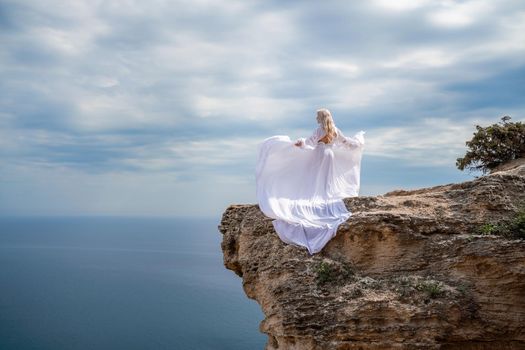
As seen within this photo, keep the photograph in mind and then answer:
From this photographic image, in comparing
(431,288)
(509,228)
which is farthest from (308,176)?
(509,228)

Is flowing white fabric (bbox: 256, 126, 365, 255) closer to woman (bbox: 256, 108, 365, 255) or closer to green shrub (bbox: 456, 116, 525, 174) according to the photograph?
woman (bbox: 256, 108, 365, 255)

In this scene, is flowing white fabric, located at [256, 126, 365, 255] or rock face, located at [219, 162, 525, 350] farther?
flowing white fabric, located at [256, 126, 365, 255]

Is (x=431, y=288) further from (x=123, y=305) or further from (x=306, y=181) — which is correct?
(x=123, y=305)

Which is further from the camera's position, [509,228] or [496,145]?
[496,145]

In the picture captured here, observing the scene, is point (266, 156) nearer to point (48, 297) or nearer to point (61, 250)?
point (48, 297)

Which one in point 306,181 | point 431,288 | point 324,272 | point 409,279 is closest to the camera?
point 431,288

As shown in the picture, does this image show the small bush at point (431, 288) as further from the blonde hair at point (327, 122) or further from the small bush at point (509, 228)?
the blonde hair at point (327, 122)

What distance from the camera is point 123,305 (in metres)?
86.1

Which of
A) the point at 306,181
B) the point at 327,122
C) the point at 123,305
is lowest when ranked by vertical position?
the point at 123,305

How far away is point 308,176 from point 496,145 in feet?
33.7

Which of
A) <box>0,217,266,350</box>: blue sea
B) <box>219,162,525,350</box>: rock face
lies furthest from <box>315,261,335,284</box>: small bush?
<box>0,217,266,350</box>: blue sea

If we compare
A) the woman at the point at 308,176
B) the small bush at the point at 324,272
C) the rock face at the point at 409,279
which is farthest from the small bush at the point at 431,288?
the woman at the point at 308,176

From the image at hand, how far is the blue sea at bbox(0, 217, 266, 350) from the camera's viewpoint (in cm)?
6519

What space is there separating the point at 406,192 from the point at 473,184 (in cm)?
226
